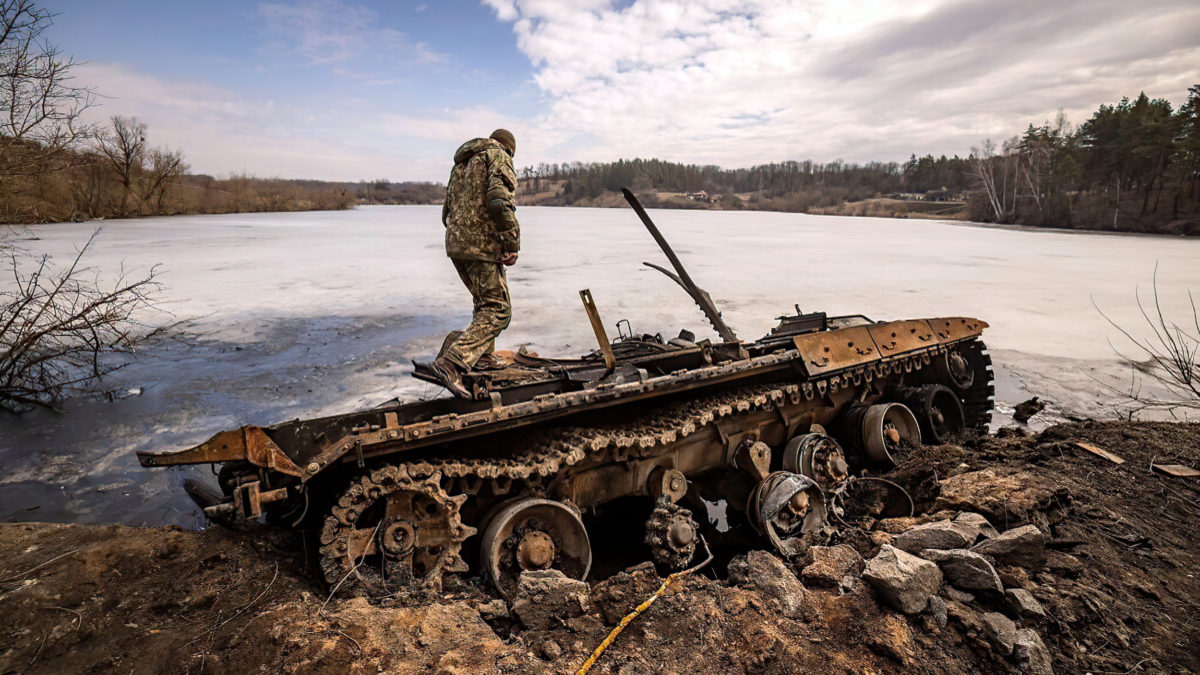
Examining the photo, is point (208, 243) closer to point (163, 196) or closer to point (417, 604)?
point (163, 196)

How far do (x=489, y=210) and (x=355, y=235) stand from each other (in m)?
23.9

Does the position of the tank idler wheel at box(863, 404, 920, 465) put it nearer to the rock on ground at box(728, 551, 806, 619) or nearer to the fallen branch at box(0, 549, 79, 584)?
the rock on ground at box(728, 551, 806, 619)

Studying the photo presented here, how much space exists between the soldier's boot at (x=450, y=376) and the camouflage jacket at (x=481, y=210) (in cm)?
83

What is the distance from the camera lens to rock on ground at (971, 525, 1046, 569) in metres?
3.36

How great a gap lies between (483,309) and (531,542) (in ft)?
5.97

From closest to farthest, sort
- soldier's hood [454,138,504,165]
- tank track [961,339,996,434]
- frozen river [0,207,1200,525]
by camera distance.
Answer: soldier's hood [454,138,504,165], frozen river [0,207,1200,525], tank track [961,339,996,434]

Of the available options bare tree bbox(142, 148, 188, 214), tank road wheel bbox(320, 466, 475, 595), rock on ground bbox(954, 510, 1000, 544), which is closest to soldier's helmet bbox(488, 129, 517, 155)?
tank road wheel bbox(320, 466, 475, 595)

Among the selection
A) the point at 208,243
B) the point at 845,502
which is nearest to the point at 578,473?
the point at 845,502

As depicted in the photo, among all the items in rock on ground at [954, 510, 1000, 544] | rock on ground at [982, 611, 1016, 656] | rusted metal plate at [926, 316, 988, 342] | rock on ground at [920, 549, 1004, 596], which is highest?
rusted metal plate at [926, 316, 988, 342]

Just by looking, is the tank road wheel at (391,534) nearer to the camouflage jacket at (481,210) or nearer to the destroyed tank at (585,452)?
the destroyed tank at (585,452)

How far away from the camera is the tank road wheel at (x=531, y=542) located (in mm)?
3471

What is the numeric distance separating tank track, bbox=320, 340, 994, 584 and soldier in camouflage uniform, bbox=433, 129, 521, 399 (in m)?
0.81

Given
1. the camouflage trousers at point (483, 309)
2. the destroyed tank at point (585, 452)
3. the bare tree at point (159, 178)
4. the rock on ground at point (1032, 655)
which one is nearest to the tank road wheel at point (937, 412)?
the destroyed tank at point (585, 452)

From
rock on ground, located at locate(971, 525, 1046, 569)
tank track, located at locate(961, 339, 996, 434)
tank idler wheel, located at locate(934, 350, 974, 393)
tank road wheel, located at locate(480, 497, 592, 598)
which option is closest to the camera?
rock on ground, located at locate(971, 525, 1046, 569)
